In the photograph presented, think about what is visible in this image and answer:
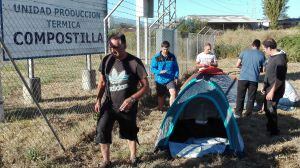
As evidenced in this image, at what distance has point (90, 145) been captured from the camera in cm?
685

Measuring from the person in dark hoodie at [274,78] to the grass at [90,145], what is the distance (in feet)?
1.50

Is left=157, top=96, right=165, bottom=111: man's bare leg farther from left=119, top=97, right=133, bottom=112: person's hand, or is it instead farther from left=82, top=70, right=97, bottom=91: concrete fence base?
left=119, top=97, right=133, bottom=112: person's hand

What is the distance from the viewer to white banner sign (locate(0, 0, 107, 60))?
23.3 feet

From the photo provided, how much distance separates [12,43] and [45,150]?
1966 millimetres

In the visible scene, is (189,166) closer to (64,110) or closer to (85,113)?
(85,113)

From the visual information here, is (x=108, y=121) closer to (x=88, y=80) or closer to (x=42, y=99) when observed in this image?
(x=42, y=99)

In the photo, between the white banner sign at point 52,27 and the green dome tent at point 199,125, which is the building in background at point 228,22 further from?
the green dome tent at point 199,125

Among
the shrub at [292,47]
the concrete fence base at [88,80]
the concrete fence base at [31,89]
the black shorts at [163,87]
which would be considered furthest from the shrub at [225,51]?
the concrete fence base at [31,89]

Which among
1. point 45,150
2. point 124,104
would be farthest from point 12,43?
point 124,104

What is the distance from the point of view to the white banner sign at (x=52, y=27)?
711cm

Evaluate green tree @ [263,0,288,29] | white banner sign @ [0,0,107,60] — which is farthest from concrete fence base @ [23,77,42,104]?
green tree @ [263,0,288,29]

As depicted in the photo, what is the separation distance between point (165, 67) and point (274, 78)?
106 inches

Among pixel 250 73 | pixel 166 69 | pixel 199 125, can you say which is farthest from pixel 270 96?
pixel 166 69

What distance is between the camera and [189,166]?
607 cm
